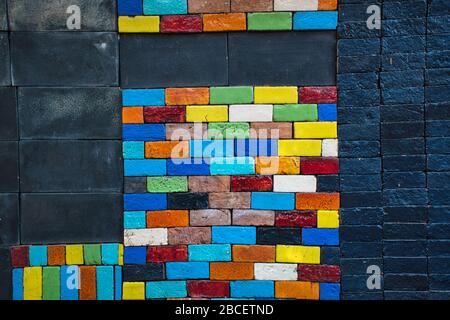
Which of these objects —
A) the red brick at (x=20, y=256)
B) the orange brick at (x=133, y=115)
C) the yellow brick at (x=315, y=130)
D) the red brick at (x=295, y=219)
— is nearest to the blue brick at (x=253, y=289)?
the red brick at (x=295, y=219)

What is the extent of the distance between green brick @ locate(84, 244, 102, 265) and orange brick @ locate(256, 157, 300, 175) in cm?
119

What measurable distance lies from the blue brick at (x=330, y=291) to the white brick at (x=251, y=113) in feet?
3.82

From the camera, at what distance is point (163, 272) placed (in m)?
2.90

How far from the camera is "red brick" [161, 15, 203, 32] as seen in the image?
9.24ft

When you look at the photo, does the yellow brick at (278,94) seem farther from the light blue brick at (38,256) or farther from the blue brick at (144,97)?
the light blue brick at (38,256)

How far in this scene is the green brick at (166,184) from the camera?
113 inches

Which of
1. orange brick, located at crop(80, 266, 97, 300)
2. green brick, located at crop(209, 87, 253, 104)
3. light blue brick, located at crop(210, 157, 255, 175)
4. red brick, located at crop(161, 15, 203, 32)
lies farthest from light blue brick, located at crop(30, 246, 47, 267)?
red brick, located at crop(161, 15, 203, 32)

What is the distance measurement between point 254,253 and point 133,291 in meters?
0.86

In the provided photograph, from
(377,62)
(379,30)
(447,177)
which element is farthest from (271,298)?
(379,30)

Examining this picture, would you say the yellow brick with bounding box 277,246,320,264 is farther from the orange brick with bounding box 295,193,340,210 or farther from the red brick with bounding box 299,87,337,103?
the red brick with bounding box 299,87,337,103

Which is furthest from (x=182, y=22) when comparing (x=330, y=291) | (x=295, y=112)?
(x=330, y=291)

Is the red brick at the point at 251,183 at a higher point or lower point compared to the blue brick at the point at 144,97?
lower

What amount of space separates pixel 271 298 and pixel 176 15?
1.98 m

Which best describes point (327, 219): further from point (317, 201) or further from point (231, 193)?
point (231, 193)
